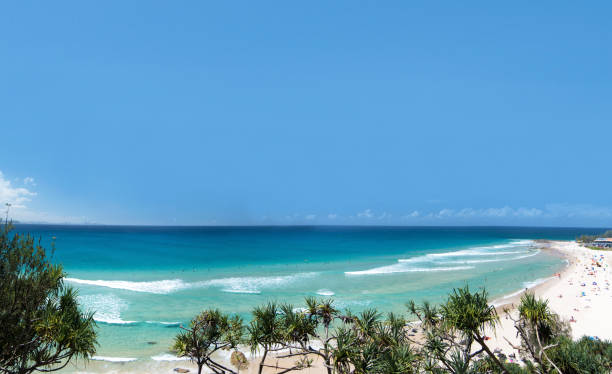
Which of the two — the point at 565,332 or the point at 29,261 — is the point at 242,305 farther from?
the point at 565,332

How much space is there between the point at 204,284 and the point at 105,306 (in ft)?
35.0

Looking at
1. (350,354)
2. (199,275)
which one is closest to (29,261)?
(350,354)

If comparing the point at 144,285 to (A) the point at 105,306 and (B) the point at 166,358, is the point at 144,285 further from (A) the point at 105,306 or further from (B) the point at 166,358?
(B) the point at 166,358

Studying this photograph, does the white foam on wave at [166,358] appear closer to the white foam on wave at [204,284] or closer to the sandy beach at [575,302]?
the white foam on wave at [204,284]

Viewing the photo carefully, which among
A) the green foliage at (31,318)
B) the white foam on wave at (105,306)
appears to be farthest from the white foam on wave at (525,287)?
the white foam on wave at (105,306)

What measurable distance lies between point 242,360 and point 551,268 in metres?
51.2

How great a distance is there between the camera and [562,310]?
990 inches

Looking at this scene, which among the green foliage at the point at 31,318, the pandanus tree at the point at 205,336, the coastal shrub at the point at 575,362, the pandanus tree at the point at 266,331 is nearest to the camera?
the coastal shrub at the point at 575,362

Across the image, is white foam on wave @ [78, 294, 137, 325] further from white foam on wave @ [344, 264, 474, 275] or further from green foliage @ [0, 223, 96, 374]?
white foam on wave @ [344, 264, 474, 275]

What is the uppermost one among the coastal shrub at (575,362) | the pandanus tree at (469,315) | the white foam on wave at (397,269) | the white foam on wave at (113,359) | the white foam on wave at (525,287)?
the pandanus tree at (469,315)

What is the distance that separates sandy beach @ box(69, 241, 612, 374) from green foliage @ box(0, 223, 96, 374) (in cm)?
627

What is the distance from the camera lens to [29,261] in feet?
36.7

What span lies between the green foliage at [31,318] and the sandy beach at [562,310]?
6.27 meters

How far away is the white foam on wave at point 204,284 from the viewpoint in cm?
3353
